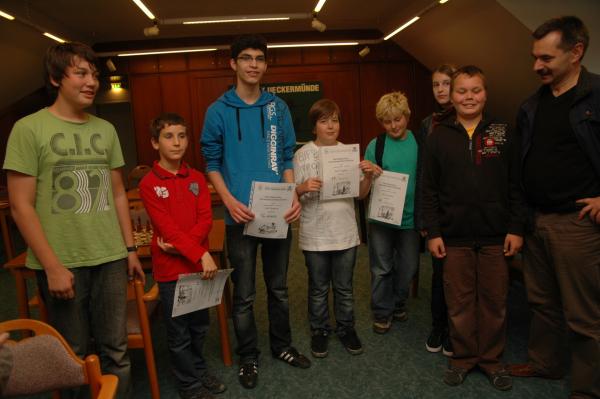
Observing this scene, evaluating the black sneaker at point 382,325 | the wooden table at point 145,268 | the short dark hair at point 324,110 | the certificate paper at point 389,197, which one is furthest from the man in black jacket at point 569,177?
the wooden table at point 145,268

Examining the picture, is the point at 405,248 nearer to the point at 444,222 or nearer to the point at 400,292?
the point at 400,292

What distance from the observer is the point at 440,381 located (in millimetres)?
2348

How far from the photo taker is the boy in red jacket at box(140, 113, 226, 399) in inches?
81.4

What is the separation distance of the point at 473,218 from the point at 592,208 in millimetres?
522

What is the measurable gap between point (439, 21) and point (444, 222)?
17.5 ft

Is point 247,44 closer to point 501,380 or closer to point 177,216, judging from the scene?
point 177,216

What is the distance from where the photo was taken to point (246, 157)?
224 centimetres

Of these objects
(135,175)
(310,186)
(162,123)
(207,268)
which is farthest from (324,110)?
(135,175)

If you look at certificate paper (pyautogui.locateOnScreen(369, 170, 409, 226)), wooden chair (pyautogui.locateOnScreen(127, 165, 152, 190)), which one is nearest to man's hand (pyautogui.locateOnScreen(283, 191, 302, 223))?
certificate paper (pyautogui.locateOnScreen(369, 170, 409, 226))

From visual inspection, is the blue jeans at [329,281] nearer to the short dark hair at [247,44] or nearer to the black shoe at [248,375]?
the black shoe at [248,375]

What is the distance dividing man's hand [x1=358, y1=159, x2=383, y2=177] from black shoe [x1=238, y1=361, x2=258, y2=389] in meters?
1.35

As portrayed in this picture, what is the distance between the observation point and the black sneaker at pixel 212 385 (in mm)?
2320

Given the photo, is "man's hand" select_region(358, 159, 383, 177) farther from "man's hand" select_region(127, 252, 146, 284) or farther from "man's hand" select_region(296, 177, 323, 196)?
"man's hand" select_region(127, 252, 146, 284)

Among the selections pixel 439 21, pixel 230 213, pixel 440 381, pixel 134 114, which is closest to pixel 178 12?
pixel 134 114
